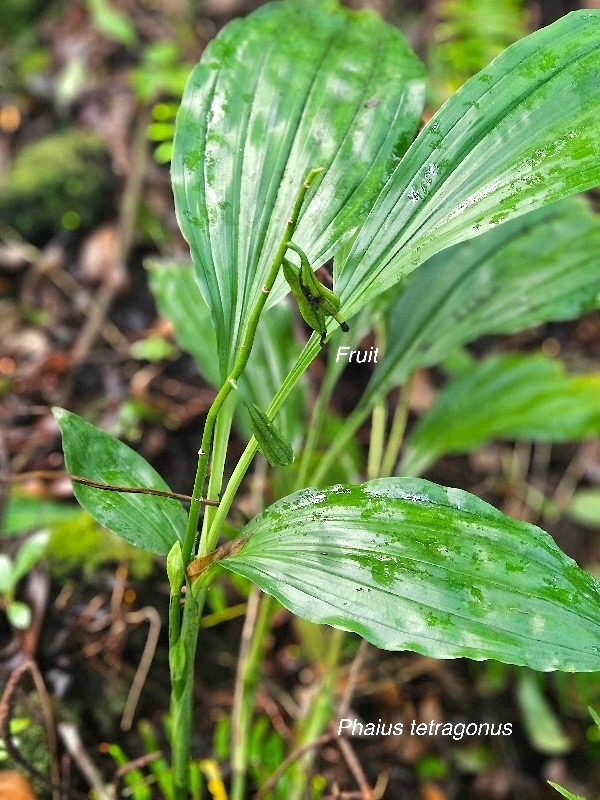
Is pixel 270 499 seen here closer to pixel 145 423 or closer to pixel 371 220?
pixel 145 423

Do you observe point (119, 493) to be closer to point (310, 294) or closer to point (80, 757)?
point (310, 294)

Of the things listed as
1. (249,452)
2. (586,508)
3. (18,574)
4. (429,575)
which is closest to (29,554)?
(18,574)

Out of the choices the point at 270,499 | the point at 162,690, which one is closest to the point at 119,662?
the point at 162,690

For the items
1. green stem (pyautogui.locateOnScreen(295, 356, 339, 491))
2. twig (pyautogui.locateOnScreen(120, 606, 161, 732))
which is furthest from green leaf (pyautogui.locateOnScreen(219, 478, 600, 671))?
twig (pyautogui.locateOnScreen(120, 606, 161, 732))

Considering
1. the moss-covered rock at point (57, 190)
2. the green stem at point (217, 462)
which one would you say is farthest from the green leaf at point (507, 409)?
the moss-covered rock at point (57, 190)

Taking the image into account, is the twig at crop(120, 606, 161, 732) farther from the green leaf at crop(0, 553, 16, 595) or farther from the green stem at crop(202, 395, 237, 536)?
the green stem at crop(202, 395, 237, 536)

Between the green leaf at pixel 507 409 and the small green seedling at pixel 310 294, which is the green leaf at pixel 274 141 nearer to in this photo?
the small green seedling at pixel 310 294
